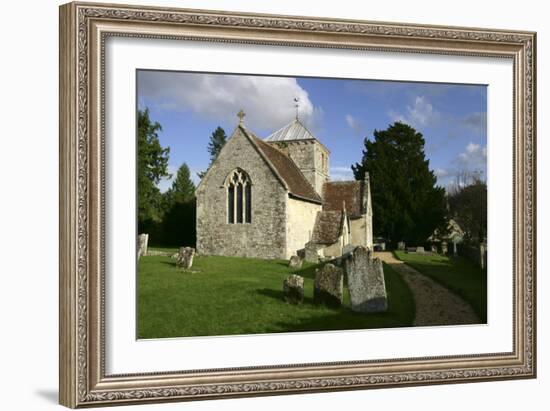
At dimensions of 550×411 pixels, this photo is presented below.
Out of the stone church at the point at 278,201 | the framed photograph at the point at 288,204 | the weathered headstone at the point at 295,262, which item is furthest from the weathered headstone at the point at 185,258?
the weathered headstone at the point at 295,262

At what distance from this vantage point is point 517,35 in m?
8.79

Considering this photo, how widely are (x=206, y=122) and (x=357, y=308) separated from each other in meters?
3.13

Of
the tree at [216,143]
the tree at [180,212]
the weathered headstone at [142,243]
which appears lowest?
the weathered headstone at [142,243]

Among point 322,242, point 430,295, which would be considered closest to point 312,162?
point 322,242

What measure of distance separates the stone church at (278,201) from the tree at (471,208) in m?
1.28

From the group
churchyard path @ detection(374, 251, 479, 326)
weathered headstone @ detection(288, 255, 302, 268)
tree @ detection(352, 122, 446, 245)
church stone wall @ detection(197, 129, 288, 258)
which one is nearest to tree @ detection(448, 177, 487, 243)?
tree @ detection(352, 122, 446, 245)

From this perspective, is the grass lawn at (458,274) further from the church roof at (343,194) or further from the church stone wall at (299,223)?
the church stone wall at (299,223)

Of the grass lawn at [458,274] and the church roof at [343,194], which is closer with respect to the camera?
the church roof at [343,194]

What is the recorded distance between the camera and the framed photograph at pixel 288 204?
721 centimetres

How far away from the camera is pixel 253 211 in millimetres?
8867

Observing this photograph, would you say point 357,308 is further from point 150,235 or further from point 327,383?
point 150,235

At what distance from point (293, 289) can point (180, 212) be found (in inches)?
69.4

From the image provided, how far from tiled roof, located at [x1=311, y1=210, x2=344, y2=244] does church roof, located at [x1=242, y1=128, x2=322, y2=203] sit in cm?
26

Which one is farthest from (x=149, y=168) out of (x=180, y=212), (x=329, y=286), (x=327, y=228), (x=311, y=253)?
(x=329, y=286)
